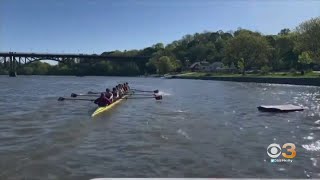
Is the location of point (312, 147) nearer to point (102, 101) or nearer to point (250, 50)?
point (102, 101)

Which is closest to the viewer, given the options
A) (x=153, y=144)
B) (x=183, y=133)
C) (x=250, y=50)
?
(x=153, y=144)

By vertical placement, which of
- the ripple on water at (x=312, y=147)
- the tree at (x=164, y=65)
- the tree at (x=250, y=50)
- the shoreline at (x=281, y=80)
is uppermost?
the tree at (x=250, y=50)

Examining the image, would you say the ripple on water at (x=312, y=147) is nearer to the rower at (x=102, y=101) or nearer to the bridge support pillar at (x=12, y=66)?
the rower at (x=102, y=101)

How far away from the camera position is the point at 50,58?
578ft

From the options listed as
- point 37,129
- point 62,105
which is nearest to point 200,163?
point 37,129

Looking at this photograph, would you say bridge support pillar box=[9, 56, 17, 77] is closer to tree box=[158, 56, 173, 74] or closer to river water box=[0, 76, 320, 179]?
tree box=[158, 56, 173, 74]

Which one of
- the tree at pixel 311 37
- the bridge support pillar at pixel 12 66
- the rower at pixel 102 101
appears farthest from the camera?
the bridge support pillar at pixel 12 66

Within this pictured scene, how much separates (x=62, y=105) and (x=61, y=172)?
2642 cm

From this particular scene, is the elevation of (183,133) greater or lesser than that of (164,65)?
lesser

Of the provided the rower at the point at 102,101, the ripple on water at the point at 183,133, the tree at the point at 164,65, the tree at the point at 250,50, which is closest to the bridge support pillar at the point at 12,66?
the tree at the point at 164,65

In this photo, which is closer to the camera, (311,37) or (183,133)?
(183,133)

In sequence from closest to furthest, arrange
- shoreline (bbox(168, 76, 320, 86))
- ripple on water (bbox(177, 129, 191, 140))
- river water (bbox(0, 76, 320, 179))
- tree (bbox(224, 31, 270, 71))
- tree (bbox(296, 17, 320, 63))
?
1. river water (bbox(0, 76, 320, 179))
2. ripple on water (bbox(177, 129, 191, 140))
3. shoreline (bbox(168, 76, 320, 86))
4. tree (bbox(296, 17, 320, 63))
5. tree (bbox(224, 31, 270, 71))

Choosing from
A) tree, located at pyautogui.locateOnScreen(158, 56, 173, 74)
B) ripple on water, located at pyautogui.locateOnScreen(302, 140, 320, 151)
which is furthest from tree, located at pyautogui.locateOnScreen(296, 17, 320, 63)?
tree, located at pyautogui.locateOnScreen(158, 56, 173, 74)

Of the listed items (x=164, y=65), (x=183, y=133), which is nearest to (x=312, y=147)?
(x=183, y=133)
